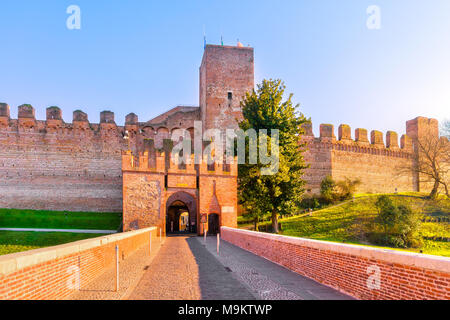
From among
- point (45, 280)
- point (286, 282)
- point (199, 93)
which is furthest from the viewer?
point (199, 93)

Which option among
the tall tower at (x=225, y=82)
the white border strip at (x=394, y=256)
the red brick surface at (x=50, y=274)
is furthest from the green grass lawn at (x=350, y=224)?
the red brick surface at (x=50, y=274)

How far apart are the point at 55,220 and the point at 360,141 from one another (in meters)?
35.8

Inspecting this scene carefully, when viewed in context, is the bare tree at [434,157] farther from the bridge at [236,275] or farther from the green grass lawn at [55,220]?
the bridge at [236,275]

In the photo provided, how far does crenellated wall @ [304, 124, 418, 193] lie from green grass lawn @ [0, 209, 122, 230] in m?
22.4

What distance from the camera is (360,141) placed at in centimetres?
4625

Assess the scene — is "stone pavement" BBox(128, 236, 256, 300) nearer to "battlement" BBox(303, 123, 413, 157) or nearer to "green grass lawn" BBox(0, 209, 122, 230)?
"green grass lawn" BBox(0, 209, 122, 230)

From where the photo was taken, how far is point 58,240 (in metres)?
24.1

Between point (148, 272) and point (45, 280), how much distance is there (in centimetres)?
415

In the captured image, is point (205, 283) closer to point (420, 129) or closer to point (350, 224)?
point (350, 224)

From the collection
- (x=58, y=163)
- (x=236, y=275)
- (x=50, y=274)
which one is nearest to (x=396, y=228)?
(x=236, y=275)

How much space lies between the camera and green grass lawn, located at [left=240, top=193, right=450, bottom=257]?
2357cm
